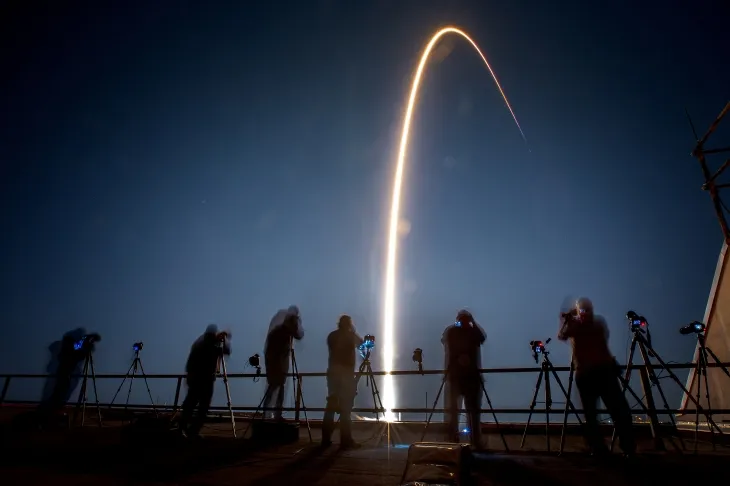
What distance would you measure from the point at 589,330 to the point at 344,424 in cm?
455

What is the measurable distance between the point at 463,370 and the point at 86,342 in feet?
32.0

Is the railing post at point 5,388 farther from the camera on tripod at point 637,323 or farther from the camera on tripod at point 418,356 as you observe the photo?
the camera on tripod at point 637,323

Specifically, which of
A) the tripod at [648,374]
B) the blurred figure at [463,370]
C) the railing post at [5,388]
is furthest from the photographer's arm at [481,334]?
the railing post at [5,388]

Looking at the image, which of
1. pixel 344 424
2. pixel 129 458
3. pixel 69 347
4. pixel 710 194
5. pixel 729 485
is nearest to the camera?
pixel 729 485

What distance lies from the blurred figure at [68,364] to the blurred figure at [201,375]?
3.62 meters

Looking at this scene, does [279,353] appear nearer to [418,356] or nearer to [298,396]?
[298,396]

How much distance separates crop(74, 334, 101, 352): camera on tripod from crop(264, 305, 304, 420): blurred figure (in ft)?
16.7

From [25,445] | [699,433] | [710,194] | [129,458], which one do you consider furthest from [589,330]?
[25,445]

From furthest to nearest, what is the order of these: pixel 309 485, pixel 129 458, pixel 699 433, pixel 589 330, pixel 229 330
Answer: pixel 229 330
pixel 699 433
pixel 589 330
pixel 129 458
pixel 309 485

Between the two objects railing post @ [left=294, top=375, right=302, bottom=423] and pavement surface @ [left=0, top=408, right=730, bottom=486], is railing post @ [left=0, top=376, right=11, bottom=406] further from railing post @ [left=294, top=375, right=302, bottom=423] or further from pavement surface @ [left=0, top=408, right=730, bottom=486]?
railing post @ [left=294, top=375, right=302, bottom=423]

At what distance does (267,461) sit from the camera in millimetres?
5031

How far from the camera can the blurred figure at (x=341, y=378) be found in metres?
6.54

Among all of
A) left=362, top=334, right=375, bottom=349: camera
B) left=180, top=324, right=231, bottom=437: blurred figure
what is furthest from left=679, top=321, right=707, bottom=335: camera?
left=180, top=324, right=231, bottom=437: blurred figure

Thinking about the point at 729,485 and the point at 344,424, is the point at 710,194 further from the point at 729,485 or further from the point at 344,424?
the point at 344,424
